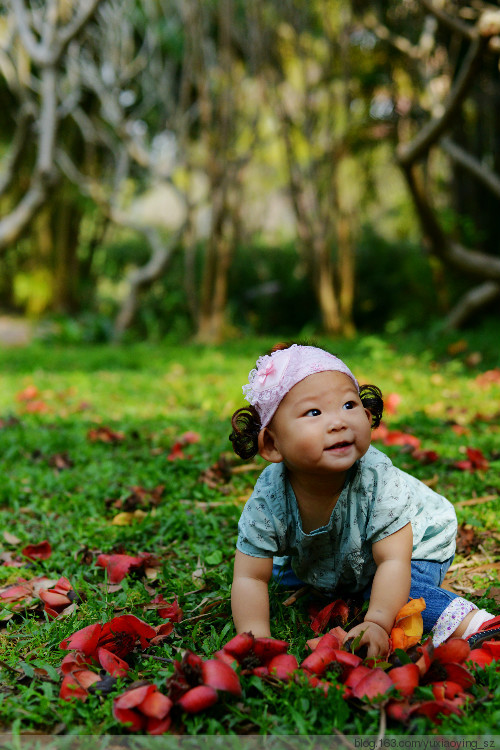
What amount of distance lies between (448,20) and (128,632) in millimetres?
4865

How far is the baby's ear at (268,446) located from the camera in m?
1.75

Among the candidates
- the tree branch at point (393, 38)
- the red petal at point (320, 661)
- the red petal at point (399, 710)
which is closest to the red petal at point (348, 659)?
the red petal at point (320, 661)

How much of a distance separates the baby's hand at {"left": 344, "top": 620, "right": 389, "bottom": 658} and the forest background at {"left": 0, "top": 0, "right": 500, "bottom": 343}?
4483 millimetres

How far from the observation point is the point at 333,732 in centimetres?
129

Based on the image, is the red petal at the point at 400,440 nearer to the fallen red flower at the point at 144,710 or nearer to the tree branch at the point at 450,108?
the fallen red flower at the point at 144,710

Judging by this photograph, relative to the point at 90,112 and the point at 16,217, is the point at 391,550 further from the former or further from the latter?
the point at 90,112

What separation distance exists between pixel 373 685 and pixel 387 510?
1.52 feet

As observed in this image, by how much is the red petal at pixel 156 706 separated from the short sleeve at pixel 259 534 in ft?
1.58

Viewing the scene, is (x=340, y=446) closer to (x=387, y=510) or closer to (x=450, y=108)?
(x=387, y=510)

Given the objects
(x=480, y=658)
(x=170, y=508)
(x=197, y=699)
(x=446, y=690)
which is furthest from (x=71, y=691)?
(x=170, y=508)

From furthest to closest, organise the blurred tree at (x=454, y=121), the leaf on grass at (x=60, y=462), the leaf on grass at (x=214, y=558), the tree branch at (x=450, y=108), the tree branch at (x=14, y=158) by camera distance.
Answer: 1. the tree branch at (x=14, y=158)
2. the blurred tree at (x=454, y=121)
3. the tree branch at (x=450, y=108)
4. the leaf on grass at (x=60, y=462)
5. the leaf on grass at (x=214, y=558)

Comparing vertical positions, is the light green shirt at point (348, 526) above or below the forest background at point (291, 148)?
below

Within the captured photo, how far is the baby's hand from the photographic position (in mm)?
1499

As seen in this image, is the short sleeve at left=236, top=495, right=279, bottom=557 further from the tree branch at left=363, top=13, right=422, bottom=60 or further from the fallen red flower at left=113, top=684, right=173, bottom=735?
the tree branch at left=363, top=13, right=422, bottom=60
